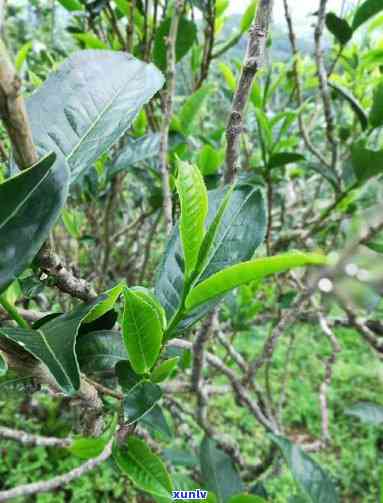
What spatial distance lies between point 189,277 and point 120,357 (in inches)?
6.1

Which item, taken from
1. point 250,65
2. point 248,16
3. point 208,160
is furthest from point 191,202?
point 248,16

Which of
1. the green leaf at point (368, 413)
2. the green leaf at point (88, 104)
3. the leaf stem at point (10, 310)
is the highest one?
the green leaf at point (88, 104)

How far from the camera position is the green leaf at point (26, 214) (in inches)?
13.4

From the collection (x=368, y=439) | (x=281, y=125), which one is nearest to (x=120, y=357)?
(x=281, y=125)

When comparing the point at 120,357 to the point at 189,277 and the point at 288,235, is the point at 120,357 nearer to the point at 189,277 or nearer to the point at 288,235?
the point at 189,277

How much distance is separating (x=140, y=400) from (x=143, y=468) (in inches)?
4.6

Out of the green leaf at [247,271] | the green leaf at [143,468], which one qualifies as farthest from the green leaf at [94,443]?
the green leaf at [247,271]

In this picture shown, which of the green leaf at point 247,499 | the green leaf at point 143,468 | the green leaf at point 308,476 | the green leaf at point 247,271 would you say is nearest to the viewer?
the green leaf at point 247,271

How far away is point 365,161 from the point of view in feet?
2.81

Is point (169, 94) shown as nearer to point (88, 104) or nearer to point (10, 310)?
point (88, 104)

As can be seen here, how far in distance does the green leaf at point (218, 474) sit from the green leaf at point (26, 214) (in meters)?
0.67

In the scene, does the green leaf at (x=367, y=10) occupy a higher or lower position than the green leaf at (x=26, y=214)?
higher

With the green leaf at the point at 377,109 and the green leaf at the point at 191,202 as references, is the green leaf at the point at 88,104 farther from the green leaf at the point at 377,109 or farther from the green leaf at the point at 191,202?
the green leaf at the point at 377,109

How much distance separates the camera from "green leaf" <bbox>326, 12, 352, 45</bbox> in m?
1.04
